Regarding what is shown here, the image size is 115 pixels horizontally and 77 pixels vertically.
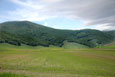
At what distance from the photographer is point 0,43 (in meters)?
186

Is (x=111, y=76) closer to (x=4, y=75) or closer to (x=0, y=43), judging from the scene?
(x=4, y=75)

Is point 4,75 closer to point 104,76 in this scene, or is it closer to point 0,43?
point 104,76

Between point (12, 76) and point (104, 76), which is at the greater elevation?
point (12, 76)

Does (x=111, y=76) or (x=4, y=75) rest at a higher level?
(x=4, y=75)

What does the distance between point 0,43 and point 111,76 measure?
20391cm

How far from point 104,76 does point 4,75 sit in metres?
20.7

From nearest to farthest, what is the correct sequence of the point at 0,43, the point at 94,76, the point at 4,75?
1. the point at 4,75
2. the point at 94,76
3. the point at 0,43

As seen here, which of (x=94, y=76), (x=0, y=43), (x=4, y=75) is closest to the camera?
(x=4, y=75)

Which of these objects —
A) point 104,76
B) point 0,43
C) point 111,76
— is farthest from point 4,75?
point 0,43

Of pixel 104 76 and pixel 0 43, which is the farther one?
pixel 0 43

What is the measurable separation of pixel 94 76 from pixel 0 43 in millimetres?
201839

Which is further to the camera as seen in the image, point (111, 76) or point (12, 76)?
point (111, 76)

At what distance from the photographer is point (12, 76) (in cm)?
1380

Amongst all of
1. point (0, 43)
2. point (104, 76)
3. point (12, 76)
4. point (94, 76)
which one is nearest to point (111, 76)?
point (104, 76)
